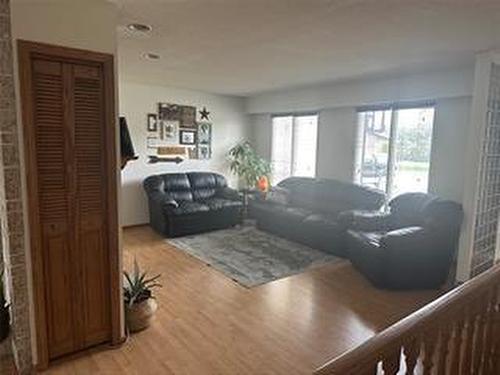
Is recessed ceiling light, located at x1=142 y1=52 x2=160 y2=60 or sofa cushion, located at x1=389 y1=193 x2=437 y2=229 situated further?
sofa cushion, located at x1=389 y1=193 x2=437 y2=229

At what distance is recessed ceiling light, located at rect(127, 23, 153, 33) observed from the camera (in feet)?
9.38

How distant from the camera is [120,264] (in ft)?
8.66

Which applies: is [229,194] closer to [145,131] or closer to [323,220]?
[145,131]

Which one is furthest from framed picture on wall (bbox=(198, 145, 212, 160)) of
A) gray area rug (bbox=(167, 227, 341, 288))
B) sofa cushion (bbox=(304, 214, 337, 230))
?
sofa cushion (bbox=(304, 214, 337, 230))

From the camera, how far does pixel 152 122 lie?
6152mm

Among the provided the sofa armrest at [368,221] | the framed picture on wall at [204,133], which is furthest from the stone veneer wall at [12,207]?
the framed picture on wall at [204,133]

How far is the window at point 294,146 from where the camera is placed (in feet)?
21.3

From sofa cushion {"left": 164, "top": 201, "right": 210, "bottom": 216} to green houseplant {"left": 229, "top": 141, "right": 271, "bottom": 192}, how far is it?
4.88 feet

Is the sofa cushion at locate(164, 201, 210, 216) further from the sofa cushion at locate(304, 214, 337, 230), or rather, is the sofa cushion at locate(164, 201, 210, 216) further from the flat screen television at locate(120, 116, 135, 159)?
the flat screen television at locate(120, 116, 135, 159)

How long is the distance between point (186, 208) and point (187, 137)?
5.51 feet

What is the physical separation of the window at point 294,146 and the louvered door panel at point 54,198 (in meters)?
4.72

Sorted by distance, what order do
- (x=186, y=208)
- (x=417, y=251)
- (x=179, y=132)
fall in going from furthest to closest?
(x=179, y=132) → (x=186, y=208) → (x=417, y=251)

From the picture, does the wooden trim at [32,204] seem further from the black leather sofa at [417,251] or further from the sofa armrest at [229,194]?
the sofa armrest at [229,194]

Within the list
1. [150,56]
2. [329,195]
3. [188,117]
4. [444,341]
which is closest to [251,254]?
[329,195]
